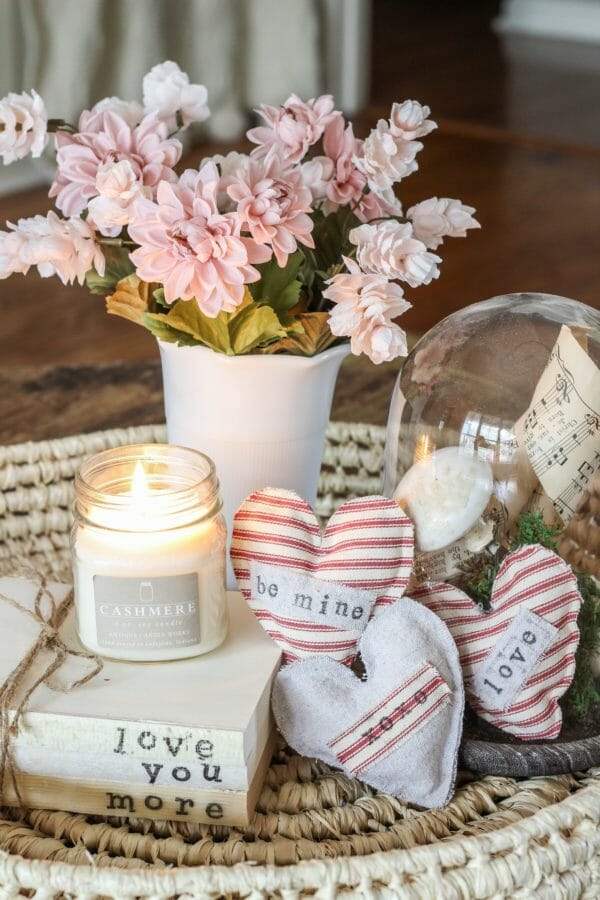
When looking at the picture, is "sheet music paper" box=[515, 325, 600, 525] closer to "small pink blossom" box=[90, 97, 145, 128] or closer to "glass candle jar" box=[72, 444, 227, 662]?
"glass candle jar" box=[72, 444, 227, 662]

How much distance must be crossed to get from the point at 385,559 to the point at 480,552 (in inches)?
3.3

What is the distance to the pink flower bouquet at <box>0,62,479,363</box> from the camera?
710 mm

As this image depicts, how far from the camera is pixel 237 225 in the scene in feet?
2.30

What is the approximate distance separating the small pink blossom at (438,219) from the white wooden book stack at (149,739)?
32cm

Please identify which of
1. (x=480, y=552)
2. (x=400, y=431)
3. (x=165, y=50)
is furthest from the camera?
(x=165, y=50)

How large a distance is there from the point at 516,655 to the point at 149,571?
231mm

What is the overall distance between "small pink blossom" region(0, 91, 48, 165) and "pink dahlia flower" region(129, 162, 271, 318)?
0.12 metres

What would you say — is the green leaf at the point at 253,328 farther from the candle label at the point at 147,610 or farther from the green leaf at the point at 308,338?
the candle label at the point at 147,610

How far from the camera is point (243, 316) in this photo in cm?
77

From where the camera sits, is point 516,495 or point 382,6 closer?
point 516,495

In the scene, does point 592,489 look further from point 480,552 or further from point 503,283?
point 503,283

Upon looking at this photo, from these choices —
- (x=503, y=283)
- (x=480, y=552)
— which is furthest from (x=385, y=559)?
(x=503, y=283)

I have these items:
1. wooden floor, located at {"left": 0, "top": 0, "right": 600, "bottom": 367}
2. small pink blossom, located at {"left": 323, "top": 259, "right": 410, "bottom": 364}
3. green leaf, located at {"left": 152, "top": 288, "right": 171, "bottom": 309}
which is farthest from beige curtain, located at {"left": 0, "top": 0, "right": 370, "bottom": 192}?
small pink blossom, located at {"left": 323, "top": 259, "right": 410, "bottom": 364}

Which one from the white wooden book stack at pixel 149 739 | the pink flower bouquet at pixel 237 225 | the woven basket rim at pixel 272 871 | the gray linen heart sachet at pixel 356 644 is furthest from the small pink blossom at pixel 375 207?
the woven basket rim at pixel 272 871
